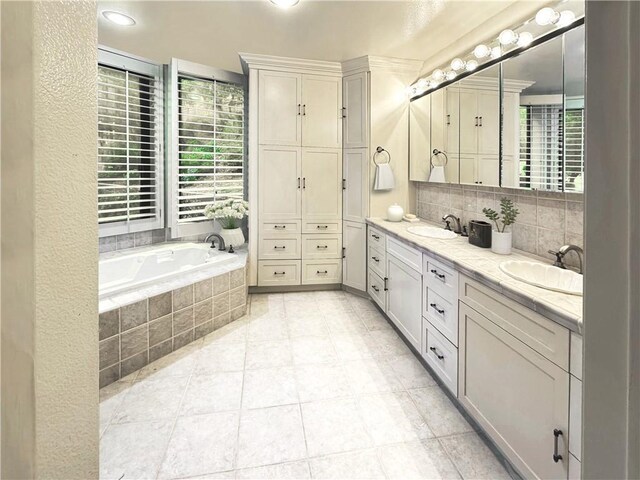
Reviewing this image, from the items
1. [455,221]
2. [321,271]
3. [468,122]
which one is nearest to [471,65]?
[468,122]

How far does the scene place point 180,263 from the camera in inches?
147

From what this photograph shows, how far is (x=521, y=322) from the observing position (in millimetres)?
1481

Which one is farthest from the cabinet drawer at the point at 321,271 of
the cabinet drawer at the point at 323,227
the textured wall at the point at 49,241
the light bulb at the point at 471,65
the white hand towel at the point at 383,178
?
the textured wall at the point at 49,241

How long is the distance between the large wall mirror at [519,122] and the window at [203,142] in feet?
7.07

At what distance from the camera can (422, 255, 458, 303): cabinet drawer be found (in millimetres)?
2027

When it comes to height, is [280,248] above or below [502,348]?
above

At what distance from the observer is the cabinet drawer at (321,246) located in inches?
160

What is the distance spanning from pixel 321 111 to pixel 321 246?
57.0 inches

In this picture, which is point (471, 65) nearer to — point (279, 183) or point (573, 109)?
point (573, 109)

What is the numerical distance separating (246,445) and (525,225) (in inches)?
80.6

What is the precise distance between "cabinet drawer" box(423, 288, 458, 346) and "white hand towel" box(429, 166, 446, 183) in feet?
4.16

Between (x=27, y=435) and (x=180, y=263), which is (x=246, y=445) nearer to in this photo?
(x=27, y=435)

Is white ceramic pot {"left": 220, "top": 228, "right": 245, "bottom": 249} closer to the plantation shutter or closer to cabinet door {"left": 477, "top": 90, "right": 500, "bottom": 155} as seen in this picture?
the plantation shutter

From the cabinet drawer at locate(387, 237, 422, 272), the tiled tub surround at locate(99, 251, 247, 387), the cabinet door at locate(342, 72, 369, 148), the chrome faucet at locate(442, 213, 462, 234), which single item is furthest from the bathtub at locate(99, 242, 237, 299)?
the chrome faucet at locate(442, 213, 462, 234)
